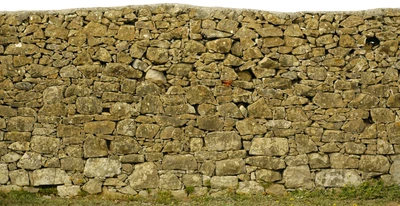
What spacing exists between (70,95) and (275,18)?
3.62 metres

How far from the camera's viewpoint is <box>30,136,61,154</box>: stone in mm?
8984

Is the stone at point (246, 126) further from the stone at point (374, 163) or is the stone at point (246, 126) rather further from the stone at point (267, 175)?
the stone at point (374, 163)

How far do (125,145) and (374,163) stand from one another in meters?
4.09

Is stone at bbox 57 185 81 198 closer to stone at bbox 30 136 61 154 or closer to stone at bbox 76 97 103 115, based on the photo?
stone at bbox 30 136 61 154

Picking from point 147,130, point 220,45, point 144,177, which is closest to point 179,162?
point 144,177

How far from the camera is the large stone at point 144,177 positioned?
8.91 meters

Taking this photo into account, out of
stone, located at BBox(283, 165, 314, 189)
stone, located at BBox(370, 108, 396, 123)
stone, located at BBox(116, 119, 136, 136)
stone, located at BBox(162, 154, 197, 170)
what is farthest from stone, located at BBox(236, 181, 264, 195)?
stone, located at BBox(370, 108, 396, 123)

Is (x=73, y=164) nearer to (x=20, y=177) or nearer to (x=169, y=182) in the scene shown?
(x=20, y=177)

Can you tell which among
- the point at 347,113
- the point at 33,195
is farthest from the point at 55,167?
the point at 347,113

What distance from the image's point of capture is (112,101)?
29.4 feet

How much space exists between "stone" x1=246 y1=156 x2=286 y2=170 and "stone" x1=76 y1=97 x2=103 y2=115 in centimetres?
260

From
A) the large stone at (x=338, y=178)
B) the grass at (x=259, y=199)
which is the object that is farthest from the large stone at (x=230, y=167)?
the large stone at (x=338, y=178)

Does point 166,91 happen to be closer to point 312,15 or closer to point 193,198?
point 193,198

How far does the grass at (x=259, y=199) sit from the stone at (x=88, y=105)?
139 centimetres
